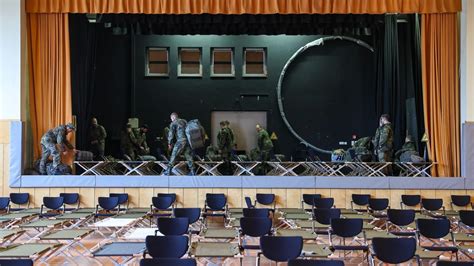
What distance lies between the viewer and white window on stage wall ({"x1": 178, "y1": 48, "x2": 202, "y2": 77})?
21.7 metres

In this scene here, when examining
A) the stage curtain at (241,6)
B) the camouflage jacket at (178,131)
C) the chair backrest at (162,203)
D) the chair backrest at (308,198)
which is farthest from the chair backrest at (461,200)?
the camouflage jacket at (178,131)

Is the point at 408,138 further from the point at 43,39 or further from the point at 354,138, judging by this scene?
the point at 43,39

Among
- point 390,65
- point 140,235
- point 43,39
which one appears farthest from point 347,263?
point 390,65

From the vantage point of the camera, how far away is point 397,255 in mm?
6109

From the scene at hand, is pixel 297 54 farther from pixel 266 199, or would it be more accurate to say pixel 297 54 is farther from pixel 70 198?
pixel 70 198

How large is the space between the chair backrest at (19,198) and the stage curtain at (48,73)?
219 centimetres

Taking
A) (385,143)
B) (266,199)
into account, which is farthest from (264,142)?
(266,199)

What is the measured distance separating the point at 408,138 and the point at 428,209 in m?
4.59

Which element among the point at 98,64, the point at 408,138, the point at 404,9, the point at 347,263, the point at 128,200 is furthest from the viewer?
the point at 98,64

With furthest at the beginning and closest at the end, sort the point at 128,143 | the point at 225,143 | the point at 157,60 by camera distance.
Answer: the point at 157,60 < the point at 128,143 < the point at 225,143

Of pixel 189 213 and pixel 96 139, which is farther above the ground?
pixel 96 139

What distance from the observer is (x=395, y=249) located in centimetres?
611

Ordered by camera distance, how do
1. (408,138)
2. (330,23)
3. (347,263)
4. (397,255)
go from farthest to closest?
(330,23) < (408,138) < (347,263) < (397,255)

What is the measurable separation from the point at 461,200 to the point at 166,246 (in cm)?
819
